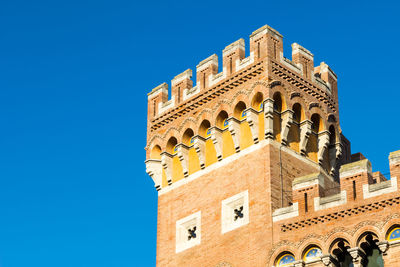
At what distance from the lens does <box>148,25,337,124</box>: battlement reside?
45000 mm

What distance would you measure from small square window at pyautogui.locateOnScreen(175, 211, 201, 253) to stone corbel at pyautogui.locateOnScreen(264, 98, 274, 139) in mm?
4871

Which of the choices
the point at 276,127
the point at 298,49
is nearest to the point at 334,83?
the point at 298,49

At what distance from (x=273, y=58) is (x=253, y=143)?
13.6ft

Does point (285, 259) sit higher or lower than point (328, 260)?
higher

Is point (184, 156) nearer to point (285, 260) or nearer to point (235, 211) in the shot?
point (235, 211)

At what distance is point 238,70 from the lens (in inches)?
1781

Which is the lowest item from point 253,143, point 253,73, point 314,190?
point 314,190

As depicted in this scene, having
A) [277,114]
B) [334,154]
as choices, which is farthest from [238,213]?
[334,154]

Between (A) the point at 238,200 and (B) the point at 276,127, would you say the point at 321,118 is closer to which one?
(B) the point at 276,127

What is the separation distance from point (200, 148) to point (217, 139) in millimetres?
1098

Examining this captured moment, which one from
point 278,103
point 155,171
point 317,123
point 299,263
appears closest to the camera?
point 299,263

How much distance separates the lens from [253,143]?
142 ft

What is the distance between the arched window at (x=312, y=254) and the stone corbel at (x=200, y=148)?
7687mm

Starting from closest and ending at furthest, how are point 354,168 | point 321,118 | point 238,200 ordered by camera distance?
point 354,168, point 238,200, point 321,118
